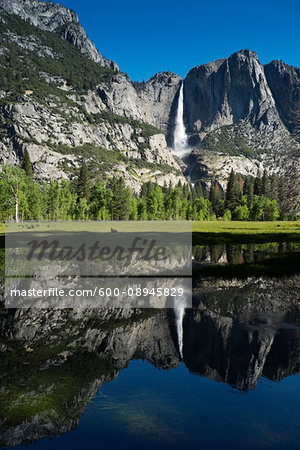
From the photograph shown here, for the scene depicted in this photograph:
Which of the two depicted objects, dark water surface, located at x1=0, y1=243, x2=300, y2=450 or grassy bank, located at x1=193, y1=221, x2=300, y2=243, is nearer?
dark water surface, located at x1=0, y1=243, x2=300, y2=450

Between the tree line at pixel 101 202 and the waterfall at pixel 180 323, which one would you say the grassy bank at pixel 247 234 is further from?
the waterfall at pixel 180 323

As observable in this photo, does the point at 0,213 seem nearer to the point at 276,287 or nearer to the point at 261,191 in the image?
the point at 276,287

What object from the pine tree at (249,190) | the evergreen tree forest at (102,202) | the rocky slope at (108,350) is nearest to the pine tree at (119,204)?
the evergreen tree forest at (102,202)

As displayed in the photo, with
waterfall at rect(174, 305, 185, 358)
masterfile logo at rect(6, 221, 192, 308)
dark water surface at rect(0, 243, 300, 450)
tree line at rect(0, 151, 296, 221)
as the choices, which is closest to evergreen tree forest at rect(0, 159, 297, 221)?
tree line at rect(0, 151, 296, 221)

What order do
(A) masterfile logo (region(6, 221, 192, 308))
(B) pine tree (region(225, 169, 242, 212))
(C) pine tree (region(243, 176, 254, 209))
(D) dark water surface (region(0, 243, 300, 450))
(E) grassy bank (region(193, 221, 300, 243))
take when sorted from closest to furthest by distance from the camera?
(D) dark water surface (region(0, 243, 300, 450))
(A) masterfile logo (region(6, 221, 192, 308))
(E) grassy bank (region(193, 221, 300, 243))
(B) pine tree (region(225, 169, 242, 212))
(C) pine tree (region(243, 176, 254, 209))

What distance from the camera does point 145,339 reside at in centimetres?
841

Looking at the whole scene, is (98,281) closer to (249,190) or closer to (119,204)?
(119,204)

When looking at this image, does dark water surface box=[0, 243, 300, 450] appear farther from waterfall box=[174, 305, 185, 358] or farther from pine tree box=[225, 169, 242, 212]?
pine tree box=[225, 169, 242, 212]

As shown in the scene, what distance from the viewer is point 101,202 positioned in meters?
118

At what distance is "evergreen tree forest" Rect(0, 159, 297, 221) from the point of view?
77931mm

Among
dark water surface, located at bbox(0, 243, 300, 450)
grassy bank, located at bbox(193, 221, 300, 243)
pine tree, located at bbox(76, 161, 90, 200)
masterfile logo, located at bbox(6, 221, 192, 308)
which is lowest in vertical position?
dark water surface, located at bbox(0, 243, 300, 450)

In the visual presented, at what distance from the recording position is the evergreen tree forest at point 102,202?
256 ft

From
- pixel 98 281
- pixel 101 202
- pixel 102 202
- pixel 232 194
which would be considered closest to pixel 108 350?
pixel 98 281

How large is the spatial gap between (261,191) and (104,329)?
564 ft
